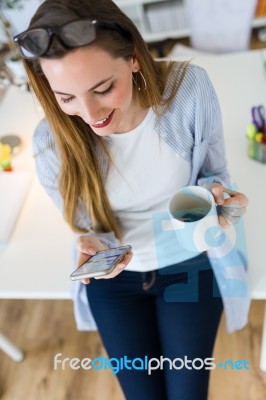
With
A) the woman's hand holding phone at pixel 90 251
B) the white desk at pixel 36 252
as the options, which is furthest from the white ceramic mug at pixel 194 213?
the white desk at pixel 36 252

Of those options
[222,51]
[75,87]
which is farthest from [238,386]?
[222,51]

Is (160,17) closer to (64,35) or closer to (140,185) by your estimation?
(140,185)

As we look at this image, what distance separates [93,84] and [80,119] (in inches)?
6.3

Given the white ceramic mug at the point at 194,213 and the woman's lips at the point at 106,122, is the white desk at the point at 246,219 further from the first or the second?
the woman's lips at the point at 106,122

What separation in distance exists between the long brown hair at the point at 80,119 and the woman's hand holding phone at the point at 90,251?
7 centimetres

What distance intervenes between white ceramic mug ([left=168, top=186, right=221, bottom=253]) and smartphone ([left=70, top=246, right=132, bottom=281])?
0.41 ft

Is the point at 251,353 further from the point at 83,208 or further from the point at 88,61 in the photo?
the point at 88,61

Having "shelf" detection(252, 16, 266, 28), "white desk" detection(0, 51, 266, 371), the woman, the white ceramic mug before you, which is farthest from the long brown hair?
"shelf" detection(252, 16, 266, 28)

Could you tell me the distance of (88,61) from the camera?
65cm

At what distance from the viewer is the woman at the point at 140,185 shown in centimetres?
75

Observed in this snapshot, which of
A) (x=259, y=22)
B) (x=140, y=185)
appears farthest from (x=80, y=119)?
(x=259, y=22)

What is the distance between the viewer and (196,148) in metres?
0.91

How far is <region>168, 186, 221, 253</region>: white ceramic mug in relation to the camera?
0.69m

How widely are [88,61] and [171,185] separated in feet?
1.30
